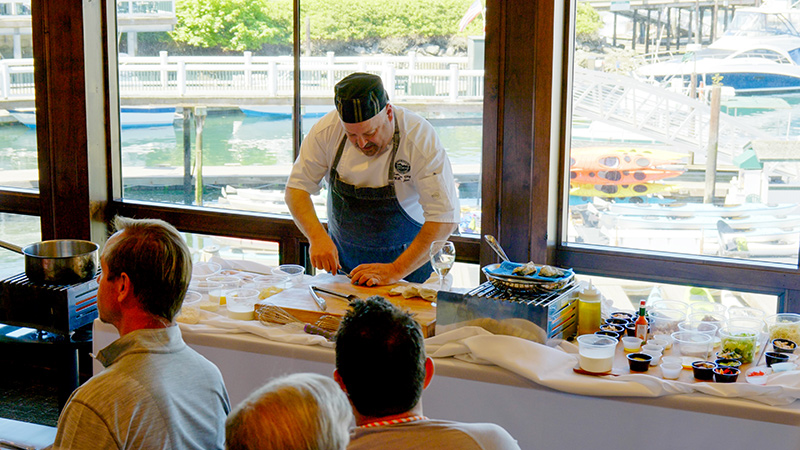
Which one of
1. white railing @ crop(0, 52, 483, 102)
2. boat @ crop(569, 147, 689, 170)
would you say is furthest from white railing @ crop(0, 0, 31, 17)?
boat @ crop(569, 147, 689, 170)

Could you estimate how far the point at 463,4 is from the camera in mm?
3316

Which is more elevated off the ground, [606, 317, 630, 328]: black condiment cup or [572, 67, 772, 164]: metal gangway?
[572, 67, 772, 164]: metal gangway

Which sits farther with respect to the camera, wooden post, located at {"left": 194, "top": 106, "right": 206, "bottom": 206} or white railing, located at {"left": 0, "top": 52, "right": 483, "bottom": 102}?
wooden post, located at {"left": 194, "top": 106, "right": 206, "bottom": 206}

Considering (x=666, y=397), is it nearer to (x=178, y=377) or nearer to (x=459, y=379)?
(x=459, y=379)

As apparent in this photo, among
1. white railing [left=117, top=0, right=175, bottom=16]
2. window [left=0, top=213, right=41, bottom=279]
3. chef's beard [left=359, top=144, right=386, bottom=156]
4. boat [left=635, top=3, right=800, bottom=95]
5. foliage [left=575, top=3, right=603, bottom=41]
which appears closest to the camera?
chef's beard [left=359, top=144, right=386, bottom=156]

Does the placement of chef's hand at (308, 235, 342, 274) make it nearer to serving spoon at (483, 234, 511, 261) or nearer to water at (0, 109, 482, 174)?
serving spoon at (483, 234, 511, 261)

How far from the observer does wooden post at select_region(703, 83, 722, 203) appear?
3.04 m

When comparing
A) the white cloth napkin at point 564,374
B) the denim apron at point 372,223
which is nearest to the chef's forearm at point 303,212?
the denim apron at point 372,223

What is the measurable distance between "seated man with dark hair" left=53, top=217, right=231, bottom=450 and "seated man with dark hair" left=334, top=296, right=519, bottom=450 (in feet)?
1.25

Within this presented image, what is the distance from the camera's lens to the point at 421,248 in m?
2.65

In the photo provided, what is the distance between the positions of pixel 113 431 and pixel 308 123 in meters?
2.32

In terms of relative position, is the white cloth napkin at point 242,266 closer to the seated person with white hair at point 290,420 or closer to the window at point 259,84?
the window at point 259,84

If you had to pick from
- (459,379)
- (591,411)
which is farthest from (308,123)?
(591,411)

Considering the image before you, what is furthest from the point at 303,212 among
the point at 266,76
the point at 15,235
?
the point at 15,235
